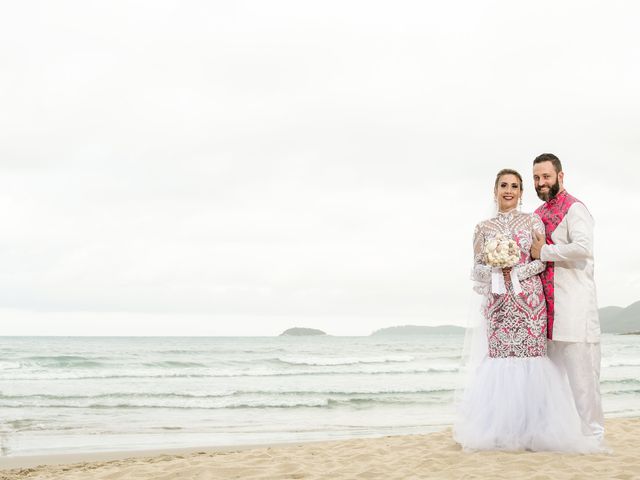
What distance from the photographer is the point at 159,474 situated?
5.42 metres

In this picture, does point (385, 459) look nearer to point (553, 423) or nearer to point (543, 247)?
point (553, 423)

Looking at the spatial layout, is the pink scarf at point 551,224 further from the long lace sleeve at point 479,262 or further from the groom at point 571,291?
the long lace sleeve at point 479,262

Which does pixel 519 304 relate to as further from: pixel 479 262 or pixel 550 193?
pixel 550 193

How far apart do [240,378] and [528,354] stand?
17.2 m

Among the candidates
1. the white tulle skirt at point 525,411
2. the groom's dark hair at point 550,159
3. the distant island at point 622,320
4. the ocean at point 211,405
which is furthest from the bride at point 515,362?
the distant island at point 622,320

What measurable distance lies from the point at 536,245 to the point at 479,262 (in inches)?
20.0

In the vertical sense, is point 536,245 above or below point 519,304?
above

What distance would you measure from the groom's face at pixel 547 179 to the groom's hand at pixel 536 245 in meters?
0.34

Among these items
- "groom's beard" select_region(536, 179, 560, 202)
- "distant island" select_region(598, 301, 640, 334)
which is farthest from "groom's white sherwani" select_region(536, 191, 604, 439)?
"distant island" select_region(598, 301, 640, 334)

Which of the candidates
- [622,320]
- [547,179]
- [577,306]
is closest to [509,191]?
[547,179]

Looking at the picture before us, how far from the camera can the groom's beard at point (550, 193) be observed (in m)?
5.27

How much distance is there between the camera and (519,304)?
17.3 feet

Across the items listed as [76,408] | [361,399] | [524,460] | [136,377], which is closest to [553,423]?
[524,460]

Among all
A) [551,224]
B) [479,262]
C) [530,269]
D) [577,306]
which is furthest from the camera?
[479,262]
